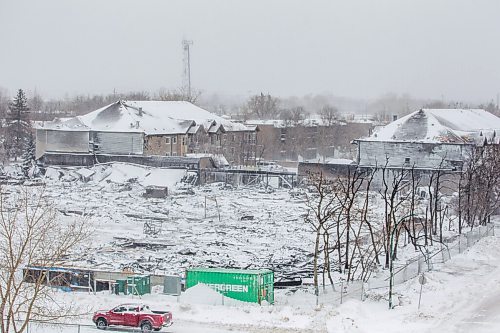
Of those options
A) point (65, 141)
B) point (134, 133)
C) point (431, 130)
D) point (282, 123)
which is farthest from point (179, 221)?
point (282, 123)

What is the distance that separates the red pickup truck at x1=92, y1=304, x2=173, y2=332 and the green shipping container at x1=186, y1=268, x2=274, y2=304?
3.12 metres

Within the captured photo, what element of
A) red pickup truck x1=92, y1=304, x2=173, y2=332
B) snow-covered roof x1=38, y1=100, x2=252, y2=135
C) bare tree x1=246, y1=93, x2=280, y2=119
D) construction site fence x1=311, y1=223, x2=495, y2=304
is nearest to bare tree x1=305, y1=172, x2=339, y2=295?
construction site fence x1=311, y1=223, x2=495, y2=304

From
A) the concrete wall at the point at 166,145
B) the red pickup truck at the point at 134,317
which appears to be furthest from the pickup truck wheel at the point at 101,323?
the concrete wall at the point at 166,145

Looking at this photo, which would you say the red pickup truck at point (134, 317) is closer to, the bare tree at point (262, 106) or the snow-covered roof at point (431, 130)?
the snow-covered roof at point (431, 130)

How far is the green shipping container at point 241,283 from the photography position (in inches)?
899

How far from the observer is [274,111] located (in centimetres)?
13238

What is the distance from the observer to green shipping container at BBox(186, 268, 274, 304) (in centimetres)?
2284

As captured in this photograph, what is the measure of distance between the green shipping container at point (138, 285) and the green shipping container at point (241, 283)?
135 centimetres

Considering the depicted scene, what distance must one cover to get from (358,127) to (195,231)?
72.9m

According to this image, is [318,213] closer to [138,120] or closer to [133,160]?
[133,160]

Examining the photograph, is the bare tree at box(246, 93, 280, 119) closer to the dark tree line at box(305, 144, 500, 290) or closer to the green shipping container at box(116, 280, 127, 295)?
the dark tree line at box(305, 144, 500, 290)

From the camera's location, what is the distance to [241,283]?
75.2ft

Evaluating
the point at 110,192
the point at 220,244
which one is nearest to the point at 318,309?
the point at 220,244

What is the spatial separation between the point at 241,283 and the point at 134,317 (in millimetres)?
3982
